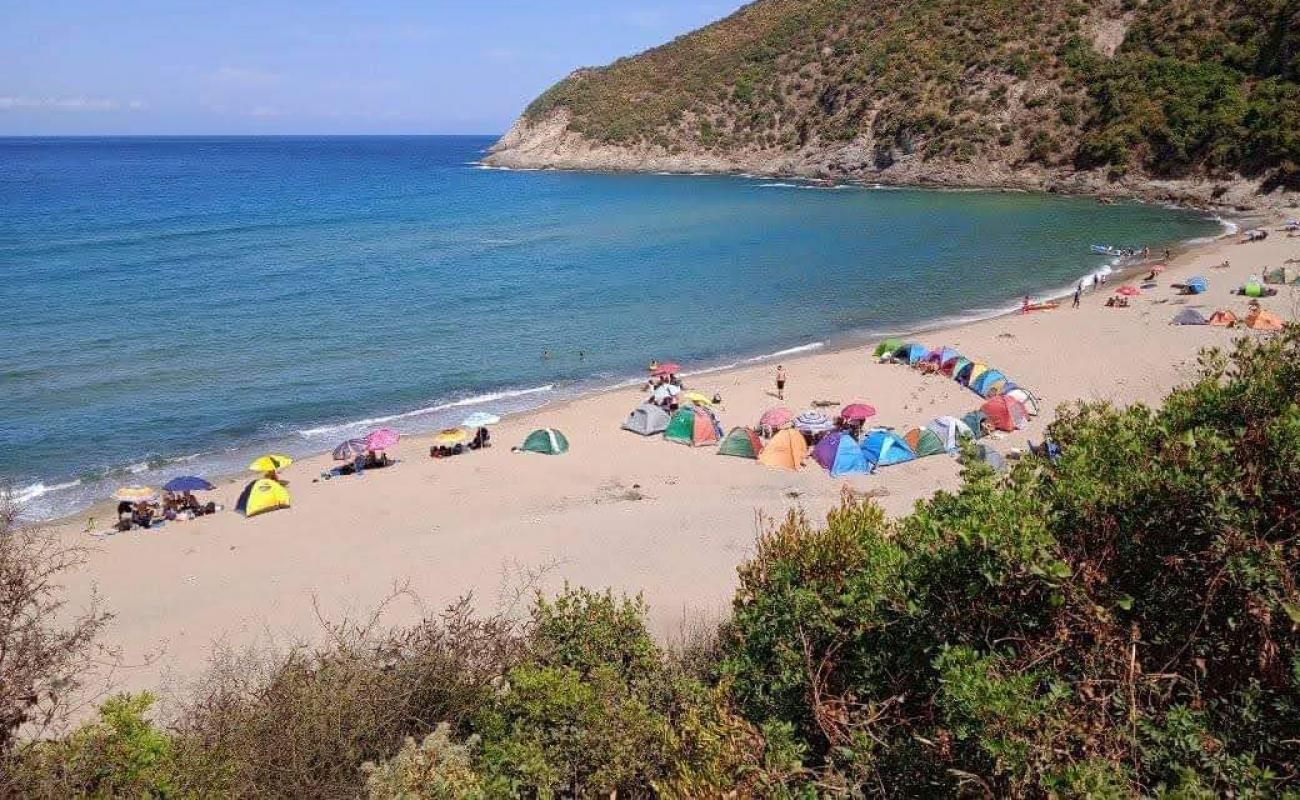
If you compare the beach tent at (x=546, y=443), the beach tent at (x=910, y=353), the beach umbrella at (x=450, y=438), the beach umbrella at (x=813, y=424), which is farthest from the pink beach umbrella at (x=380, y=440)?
the beach tent at (x=910, y=353)

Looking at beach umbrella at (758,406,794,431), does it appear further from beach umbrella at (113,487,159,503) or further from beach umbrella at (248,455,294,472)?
beach umbrella at (113,487,159,503)

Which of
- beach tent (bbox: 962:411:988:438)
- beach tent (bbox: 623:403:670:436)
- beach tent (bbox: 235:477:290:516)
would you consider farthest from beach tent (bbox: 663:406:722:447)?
beach tent (bbox: 235:477:290:516)

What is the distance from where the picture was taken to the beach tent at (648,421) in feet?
74.9

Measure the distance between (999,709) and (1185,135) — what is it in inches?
2975

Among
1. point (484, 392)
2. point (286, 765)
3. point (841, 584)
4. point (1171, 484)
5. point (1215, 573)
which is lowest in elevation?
point (484, 392)

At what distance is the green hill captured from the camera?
65.2 metres

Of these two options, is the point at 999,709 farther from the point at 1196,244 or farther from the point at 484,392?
the point at 1196,244

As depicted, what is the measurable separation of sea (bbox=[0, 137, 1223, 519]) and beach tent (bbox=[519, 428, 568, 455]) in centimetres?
460

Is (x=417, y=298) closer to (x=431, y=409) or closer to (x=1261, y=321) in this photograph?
(x=431, y=409)

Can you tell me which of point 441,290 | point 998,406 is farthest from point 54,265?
point 998,406

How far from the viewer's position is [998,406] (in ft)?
70.2

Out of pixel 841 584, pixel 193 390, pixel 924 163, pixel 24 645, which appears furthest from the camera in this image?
pixel 924 163

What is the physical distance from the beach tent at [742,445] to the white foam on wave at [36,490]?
53.8 ft

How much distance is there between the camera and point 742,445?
→ 20.8 m
